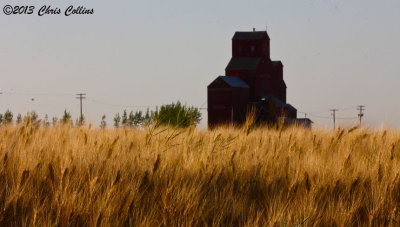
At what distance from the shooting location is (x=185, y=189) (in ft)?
11.6

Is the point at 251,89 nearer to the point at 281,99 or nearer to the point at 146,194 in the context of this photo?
the point at 281,99

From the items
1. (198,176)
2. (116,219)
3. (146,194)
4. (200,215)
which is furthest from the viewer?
(198,176)

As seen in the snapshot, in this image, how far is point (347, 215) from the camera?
3.48 meters

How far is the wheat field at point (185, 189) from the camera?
10.6ft

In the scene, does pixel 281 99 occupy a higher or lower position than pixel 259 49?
lower

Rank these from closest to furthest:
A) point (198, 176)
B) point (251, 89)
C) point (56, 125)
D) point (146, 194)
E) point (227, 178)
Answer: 1. point (146, 194)
2. point (198, 176)
3. point (227, 178)
4. point (56, 125)
5. point (251, 89)

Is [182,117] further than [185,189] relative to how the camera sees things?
Yes

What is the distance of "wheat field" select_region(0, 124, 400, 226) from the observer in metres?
3.24

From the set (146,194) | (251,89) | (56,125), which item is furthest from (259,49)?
(146,194)

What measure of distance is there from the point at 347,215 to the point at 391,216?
1.10ft

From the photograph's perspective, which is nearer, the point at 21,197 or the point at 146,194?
the point at 21,197

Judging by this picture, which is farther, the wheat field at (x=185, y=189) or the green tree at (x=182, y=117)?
the green tree at (x=182, y=117)

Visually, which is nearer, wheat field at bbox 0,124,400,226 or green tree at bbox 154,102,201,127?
wheat field at bbox 0,124,400,226

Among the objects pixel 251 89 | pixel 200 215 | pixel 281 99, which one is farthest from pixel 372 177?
pixel 281 99
